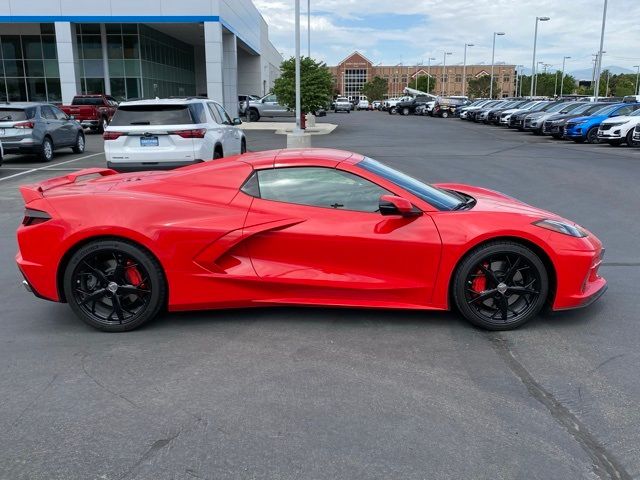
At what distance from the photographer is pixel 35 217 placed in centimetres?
462

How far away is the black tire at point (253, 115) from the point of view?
41500 millimetres

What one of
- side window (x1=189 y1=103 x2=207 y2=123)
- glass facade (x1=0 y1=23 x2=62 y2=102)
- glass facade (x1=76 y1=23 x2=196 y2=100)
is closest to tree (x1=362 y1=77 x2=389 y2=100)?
glass facade (x1=76 y1=23 x2=196 y2=100)

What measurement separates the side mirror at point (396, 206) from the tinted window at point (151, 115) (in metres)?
7.74

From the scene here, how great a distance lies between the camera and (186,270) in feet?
14.9

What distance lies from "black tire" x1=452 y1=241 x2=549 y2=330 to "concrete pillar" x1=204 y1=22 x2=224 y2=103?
31.6m

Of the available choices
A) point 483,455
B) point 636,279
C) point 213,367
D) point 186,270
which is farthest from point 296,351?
point 636,279

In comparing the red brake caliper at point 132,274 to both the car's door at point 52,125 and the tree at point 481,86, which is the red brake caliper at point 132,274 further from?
the tree at point 481,86

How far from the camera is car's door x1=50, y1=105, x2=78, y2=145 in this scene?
17688 millimetres

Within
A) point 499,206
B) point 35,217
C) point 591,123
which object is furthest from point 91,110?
point 499,206

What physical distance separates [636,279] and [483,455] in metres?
3.78

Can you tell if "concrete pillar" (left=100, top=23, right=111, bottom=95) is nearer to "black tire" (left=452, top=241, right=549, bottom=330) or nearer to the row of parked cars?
the row of parked cars

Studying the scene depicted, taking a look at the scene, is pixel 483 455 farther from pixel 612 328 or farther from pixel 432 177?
pixel 432 177

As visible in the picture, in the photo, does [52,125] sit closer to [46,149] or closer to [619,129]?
[46,149]

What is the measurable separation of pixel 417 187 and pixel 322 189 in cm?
82
